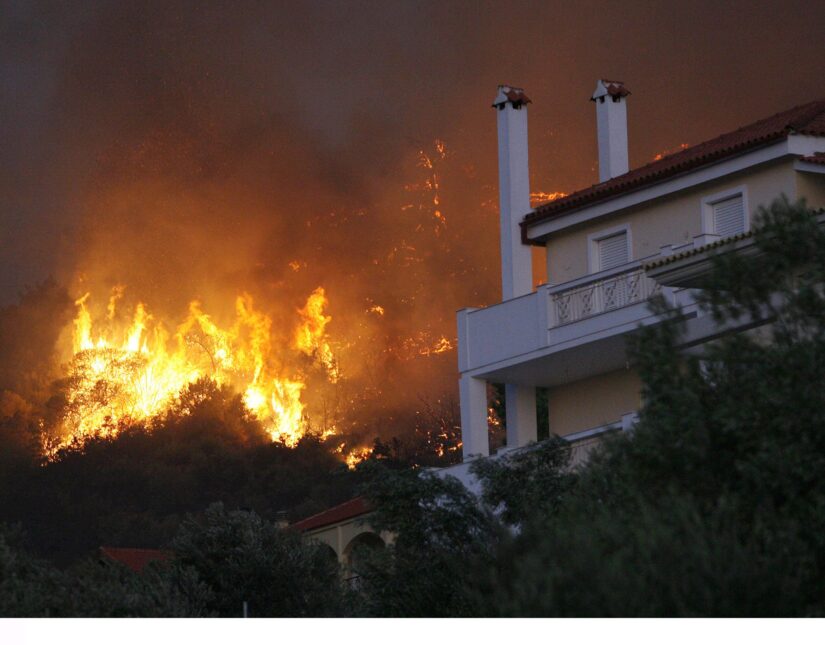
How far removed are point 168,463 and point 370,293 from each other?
22.5m

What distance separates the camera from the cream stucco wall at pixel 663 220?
32062mm

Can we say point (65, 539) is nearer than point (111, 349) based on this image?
Yes

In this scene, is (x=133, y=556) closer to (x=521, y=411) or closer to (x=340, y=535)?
(x=340, y=535)

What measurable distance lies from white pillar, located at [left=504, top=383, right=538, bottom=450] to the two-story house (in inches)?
1.2

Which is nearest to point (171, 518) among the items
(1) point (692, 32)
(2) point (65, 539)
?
(2) point (65, 539)

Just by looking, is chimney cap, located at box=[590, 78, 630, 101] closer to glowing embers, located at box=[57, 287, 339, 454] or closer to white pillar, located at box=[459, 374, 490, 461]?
white pillar, located at box=[459, 374, 490, 461]

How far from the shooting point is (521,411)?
119 ft

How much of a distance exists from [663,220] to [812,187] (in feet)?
10.8

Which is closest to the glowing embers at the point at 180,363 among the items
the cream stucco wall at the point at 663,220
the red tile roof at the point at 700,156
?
the cream stucco wall at the point at 663,220

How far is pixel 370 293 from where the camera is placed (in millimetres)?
107312

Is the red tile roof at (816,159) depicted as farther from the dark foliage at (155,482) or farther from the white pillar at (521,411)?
the dark foliage at (155,482)

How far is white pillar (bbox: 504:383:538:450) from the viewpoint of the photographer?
3606 centimetres

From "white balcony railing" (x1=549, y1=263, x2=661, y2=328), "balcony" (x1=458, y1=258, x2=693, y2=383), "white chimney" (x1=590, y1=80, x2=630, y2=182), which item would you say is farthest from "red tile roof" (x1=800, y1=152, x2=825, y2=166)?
"white chimney" (x1=590, y1=80, x2=630, y2=182)
